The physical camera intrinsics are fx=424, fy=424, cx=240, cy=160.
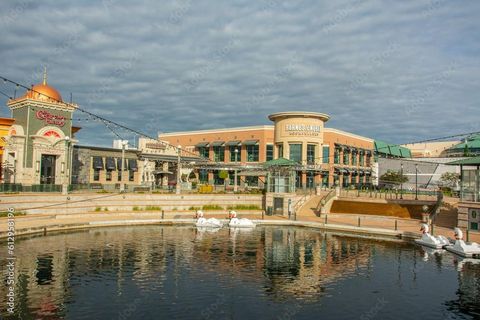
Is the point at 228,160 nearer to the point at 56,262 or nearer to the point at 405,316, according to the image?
the point at 56,262

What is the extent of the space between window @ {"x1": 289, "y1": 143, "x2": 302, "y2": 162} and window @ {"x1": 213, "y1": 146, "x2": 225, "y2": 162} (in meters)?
17.9

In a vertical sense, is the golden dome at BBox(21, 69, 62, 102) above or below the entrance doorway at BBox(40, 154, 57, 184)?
above

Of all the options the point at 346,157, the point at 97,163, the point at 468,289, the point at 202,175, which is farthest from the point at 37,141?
the point at 346,157

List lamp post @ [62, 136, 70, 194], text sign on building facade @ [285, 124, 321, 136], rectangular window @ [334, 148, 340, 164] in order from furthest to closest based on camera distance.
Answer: rectangular window @ [334, 148, 340, 164]
text sign on building facade @ [285, 124, 321, 136]
lamp post @ [62, 136, 70, 194]

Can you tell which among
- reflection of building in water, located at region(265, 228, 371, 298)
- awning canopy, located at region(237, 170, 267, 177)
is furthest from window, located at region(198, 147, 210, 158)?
reflection of building in water, located at region(265, 228, 371, 298)

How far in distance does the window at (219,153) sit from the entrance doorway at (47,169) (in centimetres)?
4155

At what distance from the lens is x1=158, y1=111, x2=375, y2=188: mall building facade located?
79500 mm

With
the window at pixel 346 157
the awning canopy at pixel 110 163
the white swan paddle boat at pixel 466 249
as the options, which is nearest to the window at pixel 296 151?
the window at pixel 346 157

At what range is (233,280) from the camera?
A: 78.5ft

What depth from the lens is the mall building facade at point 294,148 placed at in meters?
79.5

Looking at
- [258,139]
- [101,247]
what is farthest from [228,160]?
[101,247]

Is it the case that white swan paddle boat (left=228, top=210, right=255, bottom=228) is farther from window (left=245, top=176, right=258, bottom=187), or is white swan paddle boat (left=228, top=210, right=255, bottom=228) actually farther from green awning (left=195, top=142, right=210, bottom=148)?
green awning (left=195, top=142, right=210, bottom=148)

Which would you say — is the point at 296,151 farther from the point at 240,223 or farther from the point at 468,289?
the point at 468,289

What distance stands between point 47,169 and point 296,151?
4351cm
